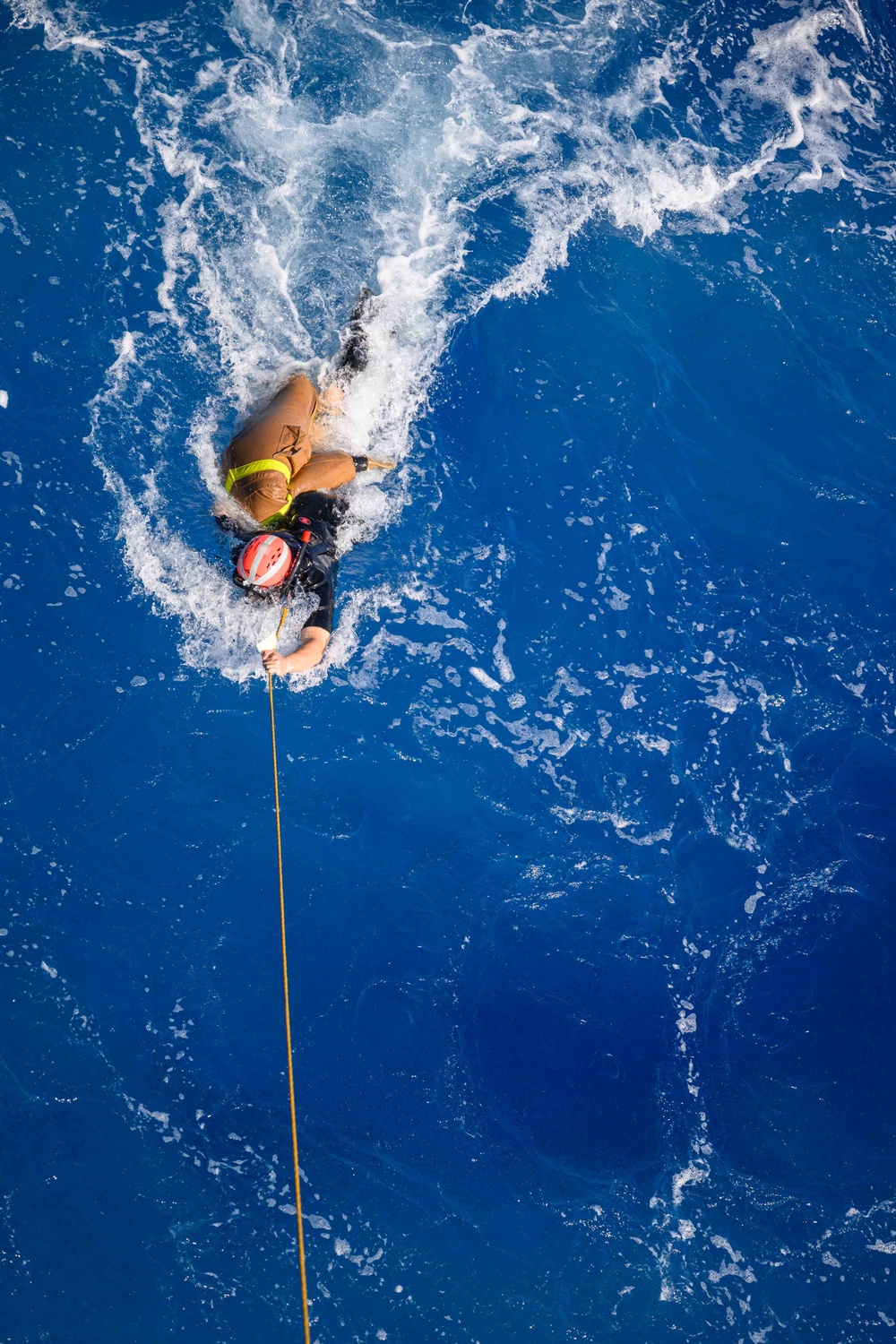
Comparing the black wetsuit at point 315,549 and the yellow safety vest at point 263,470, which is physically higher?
the yellow safety vest at point 263,470

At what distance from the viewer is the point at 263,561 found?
5168 millimetres

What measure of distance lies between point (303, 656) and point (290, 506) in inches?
45.7

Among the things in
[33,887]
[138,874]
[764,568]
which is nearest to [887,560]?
[764,568]

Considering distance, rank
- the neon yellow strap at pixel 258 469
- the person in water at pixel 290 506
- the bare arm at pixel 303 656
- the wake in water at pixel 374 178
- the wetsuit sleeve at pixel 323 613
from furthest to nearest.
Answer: the wake in water at pixel 374 178 → the wetsuit sleeve at pixel 323 613 → the neon yellow strap at pixel 258 469 → the person in water at pixel 290 506 → the bare arm at pixel 303 656

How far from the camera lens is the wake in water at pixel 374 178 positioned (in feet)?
20.9

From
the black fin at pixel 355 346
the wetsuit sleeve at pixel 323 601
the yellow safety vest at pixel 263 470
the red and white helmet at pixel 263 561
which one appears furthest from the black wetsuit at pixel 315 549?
the black fin at pixel 355 346

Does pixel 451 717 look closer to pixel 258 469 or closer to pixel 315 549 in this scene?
pixel 315 549

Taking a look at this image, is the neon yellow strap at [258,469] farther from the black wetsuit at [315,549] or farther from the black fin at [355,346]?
the black fin at [355,346]

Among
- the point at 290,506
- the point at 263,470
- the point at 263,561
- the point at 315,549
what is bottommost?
the point at 315,549

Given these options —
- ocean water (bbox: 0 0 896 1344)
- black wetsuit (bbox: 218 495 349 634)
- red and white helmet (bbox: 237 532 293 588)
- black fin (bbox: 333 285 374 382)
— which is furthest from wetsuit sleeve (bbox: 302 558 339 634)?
black fin (bbox: 333 285 374 382)

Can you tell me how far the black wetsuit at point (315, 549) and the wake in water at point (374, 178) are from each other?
404 mm

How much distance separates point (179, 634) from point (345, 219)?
3.71m

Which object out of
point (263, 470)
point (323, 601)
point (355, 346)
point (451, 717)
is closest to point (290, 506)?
point (263, 470)

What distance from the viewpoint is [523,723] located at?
6.24m
